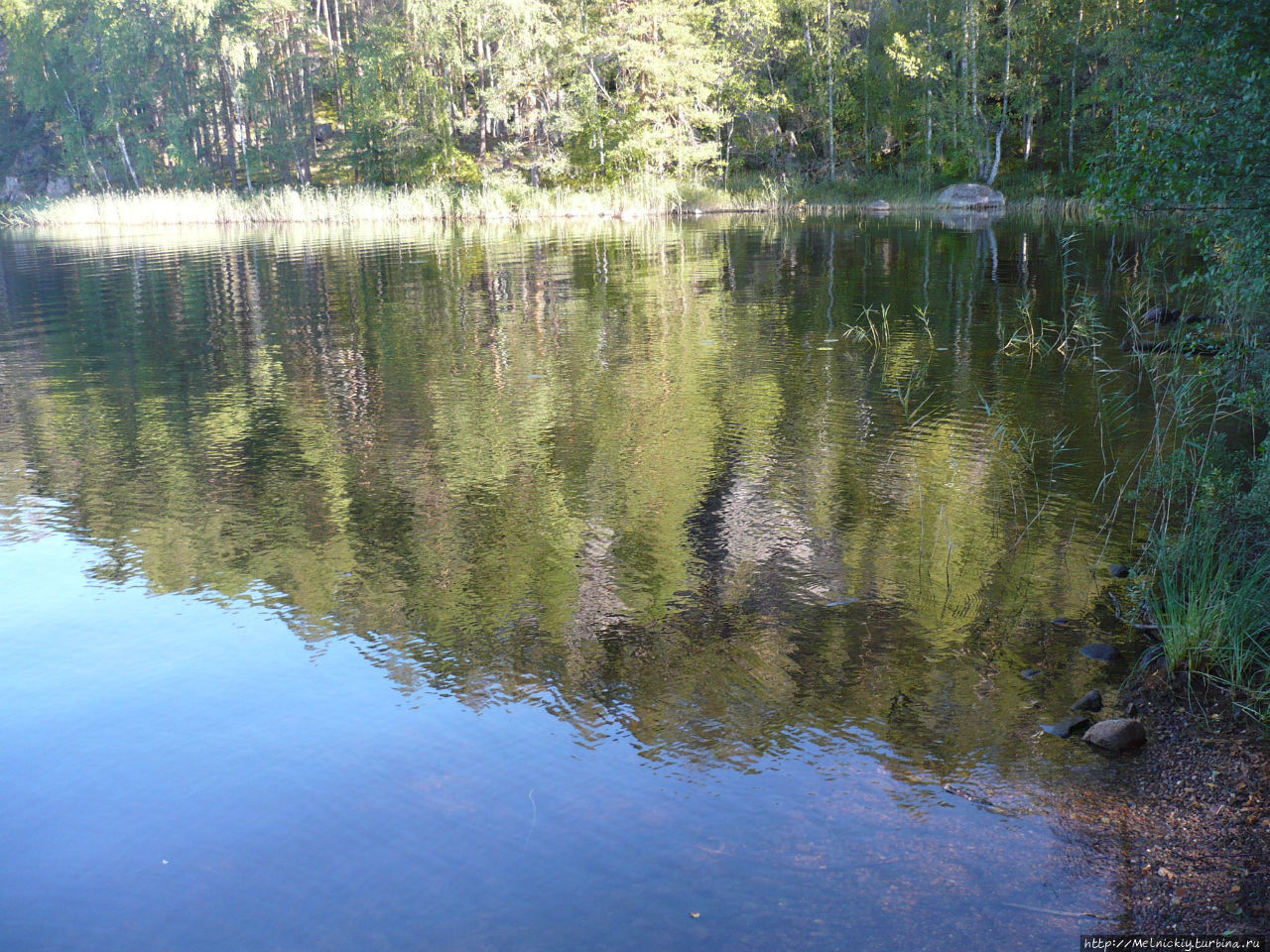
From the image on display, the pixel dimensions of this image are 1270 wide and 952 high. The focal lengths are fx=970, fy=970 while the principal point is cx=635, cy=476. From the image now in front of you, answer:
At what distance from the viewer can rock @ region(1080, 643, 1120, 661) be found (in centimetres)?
530

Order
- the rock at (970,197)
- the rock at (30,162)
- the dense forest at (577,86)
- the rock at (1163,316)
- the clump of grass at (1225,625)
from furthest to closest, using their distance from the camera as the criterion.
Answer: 1. the rock at (30,162)
2. the dense forest at (577,86)
3. the rock at (970,197)
4. the rock at (1163,316)
5. the clump of grass at (1225,625)

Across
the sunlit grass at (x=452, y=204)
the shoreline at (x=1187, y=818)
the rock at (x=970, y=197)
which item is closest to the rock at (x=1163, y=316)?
the shoreline at (x=1187, y=818)

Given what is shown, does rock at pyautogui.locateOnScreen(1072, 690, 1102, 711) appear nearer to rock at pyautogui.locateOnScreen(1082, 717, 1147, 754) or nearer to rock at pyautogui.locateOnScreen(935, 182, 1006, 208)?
rock at pyautogui.locateOnScreen(1082, 717, 1147, 754)

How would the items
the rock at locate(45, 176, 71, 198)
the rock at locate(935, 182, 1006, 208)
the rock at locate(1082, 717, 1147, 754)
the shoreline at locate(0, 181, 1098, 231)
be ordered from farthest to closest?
the rock at locate(45, 176, 71, 198) < the shoreline at locate(0, 181, 1098, 231) < the rock at locate(935, 182, 1006, 208) < the rock at locate(1082, 717, 1147, 754)

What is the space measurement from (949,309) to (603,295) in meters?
6.92

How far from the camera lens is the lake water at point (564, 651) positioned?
375 cm

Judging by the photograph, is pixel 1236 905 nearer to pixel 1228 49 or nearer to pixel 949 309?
pixel 1228 49

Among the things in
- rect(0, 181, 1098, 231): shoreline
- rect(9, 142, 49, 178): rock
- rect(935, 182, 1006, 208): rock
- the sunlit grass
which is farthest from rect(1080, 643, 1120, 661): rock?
rect(9, 142, 49, 178): rock

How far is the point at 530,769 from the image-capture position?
14.9 feet

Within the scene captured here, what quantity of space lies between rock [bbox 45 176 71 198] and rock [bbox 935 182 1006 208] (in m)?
63.1

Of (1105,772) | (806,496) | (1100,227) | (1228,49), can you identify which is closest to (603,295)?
(806,496)

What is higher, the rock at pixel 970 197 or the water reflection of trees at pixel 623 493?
the rock at pixel 970 197

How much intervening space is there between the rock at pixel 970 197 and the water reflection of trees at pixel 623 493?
23.9 m

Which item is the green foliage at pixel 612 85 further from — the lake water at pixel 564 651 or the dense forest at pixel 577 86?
the lake water at pixel 564 651
